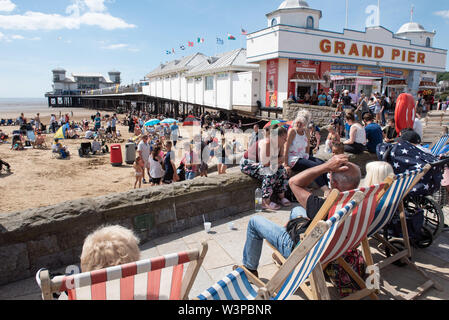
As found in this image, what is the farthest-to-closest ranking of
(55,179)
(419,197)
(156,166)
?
1. (55,179)
2. (156,166)
3. (419,197)

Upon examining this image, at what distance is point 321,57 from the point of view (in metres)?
21.0

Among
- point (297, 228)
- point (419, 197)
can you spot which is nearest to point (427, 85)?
point (419, 197)

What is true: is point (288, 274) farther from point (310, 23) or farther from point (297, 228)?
point (310, 23)

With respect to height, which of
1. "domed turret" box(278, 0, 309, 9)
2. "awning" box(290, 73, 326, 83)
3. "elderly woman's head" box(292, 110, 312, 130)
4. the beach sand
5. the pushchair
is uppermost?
"domed turret" box(278, 0, 309, 9)

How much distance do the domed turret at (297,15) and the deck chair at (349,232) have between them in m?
21.1

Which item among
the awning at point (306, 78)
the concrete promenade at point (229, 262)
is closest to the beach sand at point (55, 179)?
the concrete promenade at point (229, 262)

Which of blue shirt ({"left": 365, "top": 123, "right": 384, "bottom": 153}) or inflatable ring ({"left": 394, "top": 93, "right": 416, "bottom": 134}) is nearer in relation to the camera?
inflatable ring ({"left": 394, "top": 93, "right": 416, "bottom": 134})

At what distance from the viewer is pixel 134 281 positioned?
1466mm

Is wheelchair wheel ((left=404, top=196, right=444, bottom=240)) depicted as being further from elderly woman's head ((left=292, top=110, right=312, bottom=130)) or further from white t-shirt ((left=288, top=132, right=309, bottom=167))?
elderly woman's head ((left=292, top=110, right=312, bottom=130))

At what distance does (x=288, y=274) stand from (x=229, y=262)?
1.61 meters

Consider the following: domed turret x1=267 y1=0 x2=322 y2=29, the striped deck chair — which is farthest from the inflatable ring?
domed turret x1=267 y1=0 x2=322 y2=29

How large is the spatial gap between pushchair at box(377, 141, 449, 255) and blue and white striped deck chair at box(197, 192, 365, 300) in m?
1.81

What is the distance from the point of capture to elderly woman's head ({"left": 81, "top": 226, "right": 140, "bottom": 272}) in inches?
61.2

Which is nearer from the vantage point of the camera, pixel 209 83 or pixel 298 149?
pixel 298 149
